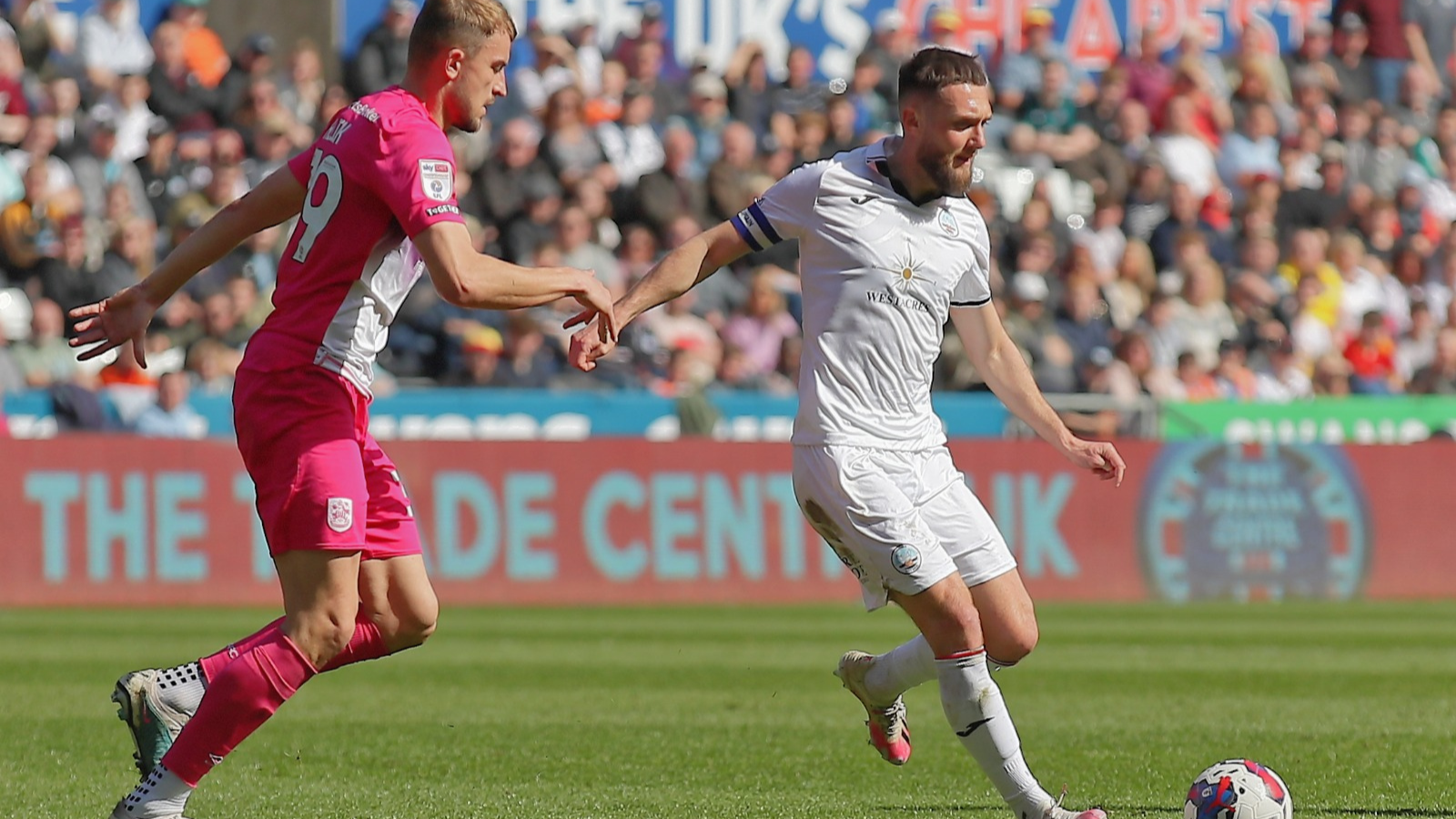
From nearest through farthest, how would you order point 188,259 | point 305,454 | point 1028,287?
point 305,454
point 188,259
point 1028,287

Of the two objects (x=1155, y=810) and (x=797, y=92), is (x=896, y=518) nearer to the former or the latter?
(x=1155, y=810)

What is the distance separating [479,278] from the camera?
5406 mm

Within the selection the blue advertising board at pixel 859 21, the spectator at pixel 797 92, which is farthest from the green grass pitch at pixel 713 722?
the blue advertising board at pixel 859 21

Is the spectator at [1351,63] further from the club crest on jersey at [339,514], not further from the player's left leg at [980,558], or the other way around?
the club crest on jersey at [339,514]

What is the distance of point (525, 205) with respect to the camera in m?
18.8

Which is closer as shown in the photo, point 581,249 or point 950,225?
point 950,225

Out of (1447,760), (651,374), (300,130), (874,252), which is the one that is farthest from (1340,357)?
(874,252)

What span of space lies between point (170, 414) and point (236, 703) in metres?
11.1

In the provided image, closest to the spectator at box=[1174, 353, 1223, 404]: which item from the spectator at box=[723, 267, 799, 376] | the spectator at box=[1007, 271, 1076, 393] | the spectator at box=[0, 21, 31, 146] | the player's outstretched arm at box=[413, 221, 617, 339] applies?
the spectator at box=[1007, 271, 1076, 393]

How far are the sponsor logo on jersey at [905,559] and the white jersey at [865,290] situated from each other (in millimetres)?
349

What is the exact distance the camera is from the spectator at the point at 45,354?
53.9 feet

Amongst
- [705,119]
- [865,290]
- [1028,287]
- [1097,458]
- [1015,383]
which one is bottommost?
[1028,287]

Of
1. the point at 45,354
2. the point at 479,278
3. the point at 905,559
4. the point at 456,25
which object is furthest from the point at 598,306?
the point at 45,354

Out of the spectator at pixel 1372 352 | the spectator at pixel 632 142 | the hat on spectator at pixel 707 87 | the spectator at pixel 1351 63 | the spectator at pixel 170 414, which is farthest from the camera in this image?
the spectator at pixel 1351 63
